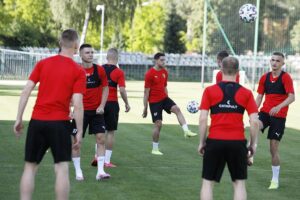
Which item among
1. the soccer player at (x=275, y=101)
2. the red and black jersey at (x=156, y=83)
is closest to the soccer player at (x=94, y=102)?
the soccer player at (x=275, y=101)

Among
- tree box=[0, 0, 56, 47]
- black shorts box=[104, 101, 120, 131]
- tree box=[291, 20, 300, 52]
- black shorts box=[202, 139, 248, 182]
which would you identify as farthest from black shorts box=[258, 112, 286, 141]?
tree box=[0, 0, 56, 47]

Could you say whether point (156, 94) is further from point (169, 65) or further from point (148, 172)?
point (169, 65)

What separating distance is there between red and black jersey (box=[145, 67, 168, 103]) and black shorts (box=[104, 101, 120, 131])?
2.27 metres

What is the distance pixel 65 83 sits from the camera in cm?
811

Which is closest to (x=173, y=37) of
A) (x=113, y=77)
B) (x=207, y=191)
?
(x=113, y=77)

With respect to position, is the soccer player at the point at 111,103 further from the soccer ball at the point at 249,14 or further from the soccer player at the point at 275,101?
the soccer ball at the point at 249,14

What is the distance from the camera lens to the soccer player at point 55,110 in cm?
810

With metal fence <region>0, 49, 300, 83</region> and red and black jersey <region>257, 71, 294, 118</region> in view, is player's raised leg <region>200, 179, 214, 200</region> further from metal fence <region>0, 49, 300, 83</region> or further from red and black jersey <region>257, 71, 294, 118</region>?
metal fence <region>0, 49, 300, 83</region>

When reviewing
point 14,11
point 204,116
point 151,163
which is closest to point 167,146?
point 151,163

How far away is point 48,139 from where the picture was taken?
8.16 meters

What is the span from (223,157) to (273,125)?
381 cm

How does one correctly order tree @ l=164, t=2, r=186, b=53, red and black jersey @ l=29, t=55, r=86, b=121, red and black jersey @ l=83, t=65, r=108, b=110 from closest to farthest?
red and black jersey @ l=29, t=55, r=86, b=121 < red and black jersey @ l=83, t=65, r=108, b=110 < tree @ l=164, t=2, r=186, b=53

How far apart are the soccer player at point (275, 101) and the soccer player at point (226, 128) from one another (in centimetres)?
344

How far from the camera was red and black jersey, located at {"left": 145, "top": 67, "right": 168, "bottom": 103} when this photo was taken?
1546 cm
